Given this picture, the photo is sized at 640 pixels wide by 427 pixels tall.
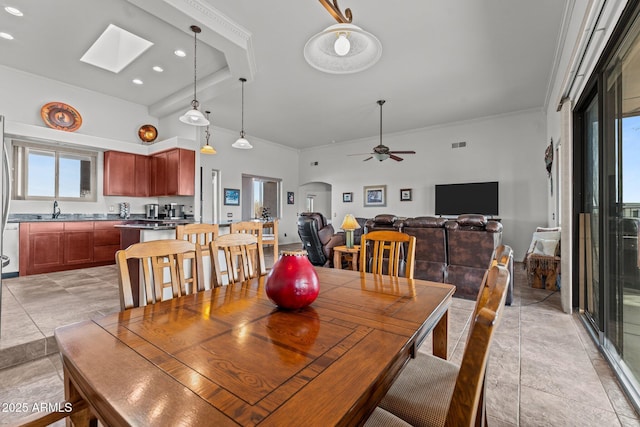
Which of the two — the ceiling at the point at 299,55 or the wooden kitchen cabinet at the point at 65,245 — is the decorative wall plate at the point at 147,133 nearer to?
the ceiling at the point at 299,55

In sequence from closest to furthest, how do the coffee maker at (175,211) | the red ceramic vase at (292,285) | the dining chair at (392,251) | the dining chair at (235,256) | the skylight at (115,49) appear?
the red ceramic vase at (292,285) → the dining chair at (235,256) → the dining chair at (392,251) → the skylight at (115,49) → the coffee maker at (175,211)

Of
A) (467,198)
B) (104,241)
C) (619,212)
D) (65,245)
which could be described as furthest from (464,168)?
(65,245)

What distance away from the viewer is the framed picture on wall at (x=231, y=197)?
7348 mm

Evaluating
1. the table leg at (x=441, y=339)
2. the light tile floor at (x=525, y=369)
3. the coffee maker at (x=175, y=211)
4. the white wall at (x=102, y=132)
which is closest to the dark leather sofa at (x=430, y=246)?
the light tile floor at (x=525, y=369)

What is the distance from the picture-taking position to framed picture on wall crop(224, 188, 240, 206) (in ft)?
24.1

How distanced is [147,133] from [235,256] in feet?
18.5

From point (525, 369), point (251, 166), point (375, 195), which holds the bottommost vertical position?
point (525, 369)

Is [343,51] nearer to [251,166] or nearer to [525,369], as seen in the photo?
[525,369]

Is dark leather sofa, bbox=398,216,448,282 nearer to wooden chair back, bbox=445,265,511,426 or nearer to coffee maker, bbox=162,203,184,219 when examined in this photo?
wooden chair back, bbox=445,265,511,426

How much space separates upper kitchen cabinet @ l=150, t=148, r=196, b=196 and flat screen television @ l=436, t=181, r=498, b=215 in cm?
554

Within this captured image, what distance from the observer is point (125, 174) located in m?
5.74

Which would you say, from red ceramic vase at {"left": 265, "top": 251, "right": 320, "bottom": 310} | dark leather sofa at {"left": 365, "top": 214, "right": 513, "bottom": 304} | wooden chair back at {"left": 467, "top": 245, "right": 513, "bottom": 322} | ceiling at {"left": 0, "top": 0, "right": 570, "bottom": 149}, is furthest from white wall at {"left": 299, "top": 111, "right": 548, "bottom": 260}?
red ceramic vase at {"left": 265, "top": 251, "right": 320, "bottom": 310}

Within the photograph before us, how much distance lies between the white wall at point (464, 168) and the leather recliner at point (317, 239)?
3136mm

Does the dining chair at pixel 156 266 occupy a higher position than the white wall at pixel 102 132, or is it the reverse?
the white wall at pixel 102 132
